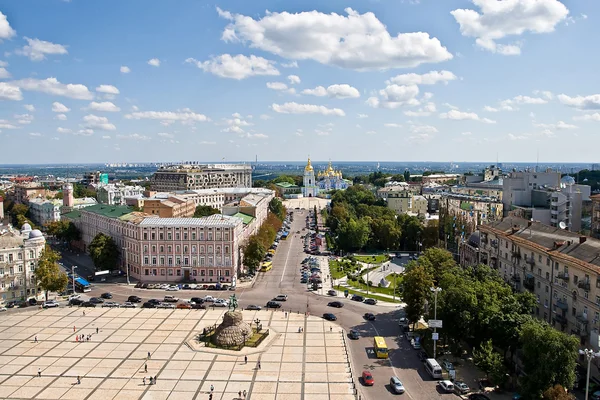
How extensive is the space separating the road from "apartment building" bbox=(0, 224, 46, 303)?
9.84 meters

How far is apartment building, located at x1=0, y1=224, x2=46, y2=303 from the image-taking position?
266 feet

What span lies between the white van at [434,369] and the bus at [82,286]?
6057cm

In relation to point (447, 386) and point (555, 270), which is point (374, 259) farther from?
point (447, 386)

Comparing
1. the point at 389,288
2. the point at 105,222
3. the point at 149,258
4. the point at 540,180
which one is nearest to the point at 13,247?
the point at 149,258

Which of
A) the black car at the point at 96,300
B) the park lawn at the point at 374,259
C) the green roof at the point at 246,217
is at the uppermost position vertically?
the green roof at the point at 246,217

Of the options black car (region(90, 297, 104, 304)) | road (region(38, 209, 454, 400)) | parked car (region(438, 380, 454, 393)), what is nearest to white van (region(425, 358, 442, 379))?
road (region(38, 209, 454, 400))

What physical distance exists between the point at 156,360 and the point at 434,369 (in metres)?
29.9

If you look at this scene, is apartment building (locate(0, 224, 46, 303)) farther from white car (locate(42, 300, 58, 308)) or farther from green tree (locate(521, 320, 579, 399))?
green tree (locate(521, 320, 579, 399))

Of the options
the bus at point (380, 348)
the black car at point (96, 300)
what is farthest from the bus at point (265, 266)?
the bus at point (380, 348)

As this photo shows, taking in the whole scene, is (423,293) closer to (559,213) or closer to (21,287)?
(559,213)

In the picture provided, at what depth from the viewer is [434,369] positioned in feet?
169

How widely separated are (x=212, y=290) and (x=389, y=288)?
3075 cm

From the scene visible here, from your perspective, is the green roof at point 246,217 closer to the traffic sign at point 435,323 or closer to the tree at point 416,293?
the tree at point 416,293

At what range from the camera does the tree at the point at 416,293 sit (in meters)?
63.7
